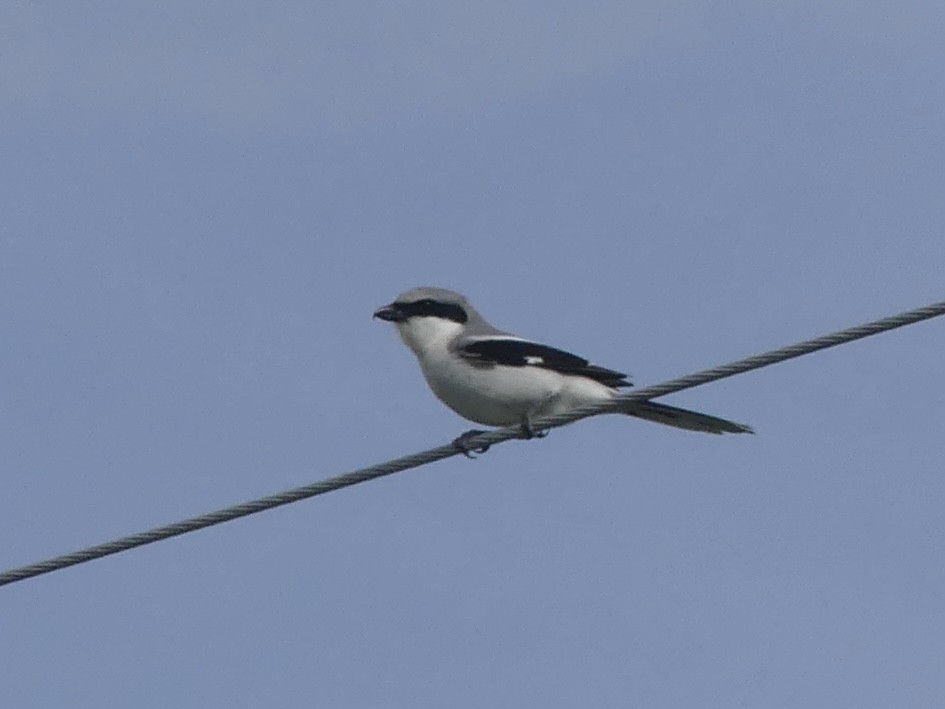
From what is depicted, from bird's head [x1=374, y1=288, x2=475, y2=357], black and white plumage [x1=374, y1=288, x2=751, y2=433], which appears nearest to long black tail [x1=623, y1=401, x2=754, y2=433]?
black and white plumage [x1=374, y1=288, x2=751, y2=433]

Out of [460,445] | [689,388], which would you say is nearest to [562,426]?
[460,445]

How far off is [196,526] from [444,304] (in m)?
3.51

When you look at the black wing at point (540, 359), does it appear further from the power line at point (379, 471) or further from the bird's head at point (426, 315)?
the power line at point (379, 471)

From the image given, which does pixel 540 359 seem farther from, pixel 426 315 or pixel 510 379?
pixel 426 315

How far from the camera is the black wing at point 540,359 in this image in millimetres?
10328

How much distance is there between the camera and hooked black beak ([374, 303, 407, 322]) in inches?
436

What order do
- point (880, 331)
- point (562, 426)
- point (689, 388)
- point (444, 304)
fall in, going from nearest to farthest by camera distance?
point (880, 331) < point (689, 388) < point (562, 426) < point (444, 304)

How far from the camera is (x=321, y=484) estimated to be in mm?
7965

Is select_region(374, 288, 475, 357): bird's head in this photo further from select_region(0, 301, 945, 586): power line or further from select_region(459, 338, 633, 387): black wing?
select_region(0, 301, 945, 586): power line

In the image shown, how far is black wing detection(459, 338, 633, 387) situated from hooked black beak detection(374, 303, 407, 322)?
0.76m

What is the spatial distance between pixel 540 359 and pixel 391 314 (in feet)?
3.69

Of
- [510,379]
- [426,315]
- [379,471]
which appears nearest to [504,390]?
[510,379]

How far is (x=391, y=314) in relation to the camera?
11.1 meters

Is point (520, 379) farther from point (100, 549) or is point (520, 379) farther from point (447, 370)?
point (100, 549)
